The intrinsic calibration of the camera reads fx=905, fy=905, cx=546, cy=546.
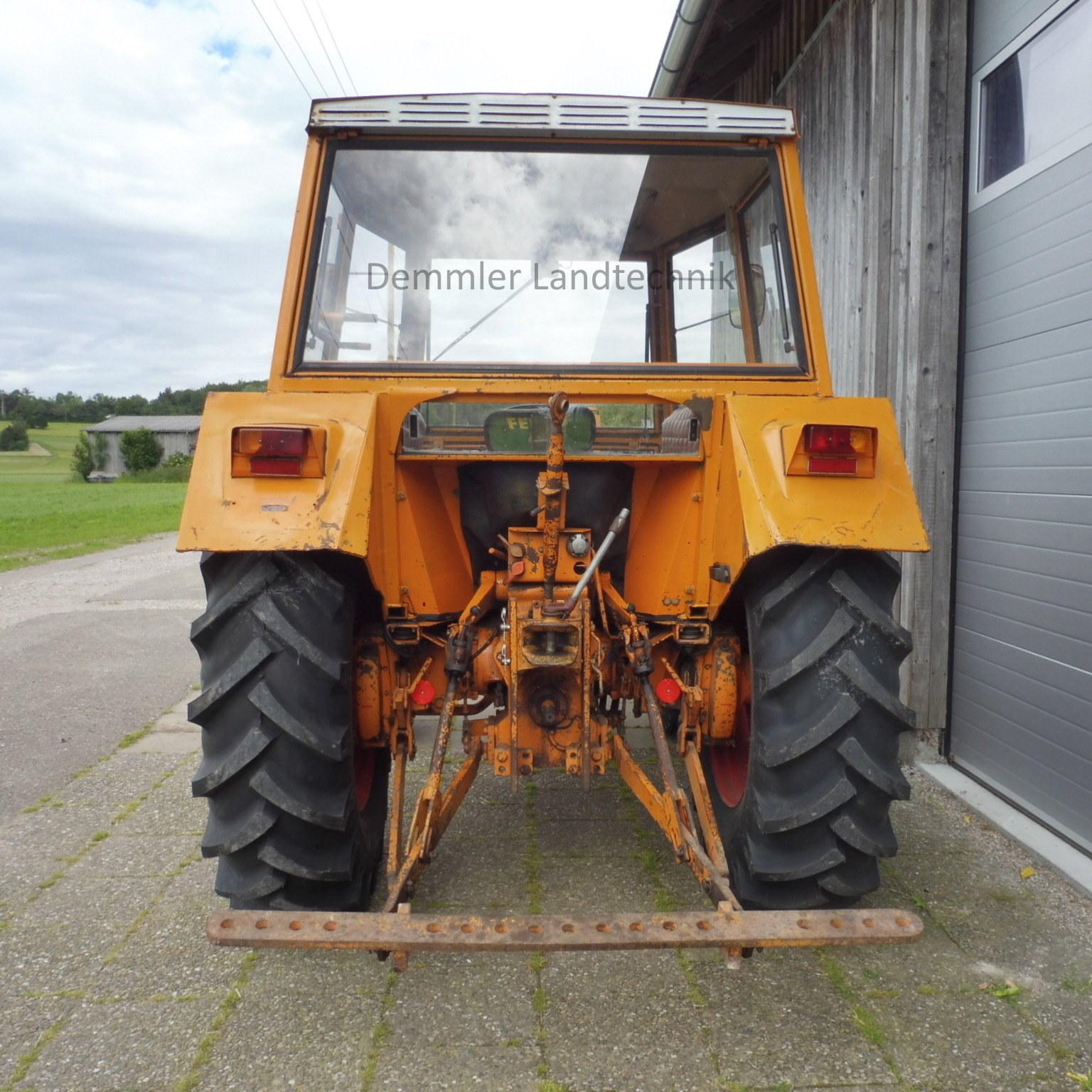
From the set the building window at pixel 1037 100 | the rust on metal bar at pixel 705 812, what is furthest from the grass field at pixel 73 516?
the building window at pixel 1037 100

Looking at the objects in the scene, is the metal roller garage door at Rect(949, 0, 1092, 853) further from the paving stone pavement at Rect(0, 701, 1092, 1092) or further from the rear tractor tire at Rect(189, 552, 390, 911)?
the rear tractor tire at Rect(189, 552, 390, 911)

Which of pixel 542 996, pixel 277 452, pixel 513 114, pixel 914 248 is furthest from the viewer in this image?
pixel 914 248

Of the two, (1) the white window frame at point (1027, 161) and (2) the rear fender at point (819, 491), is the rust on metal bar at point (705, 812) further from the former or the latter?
(1) the white window frame at point (1027, 161)

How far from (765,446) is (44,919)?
2.72 m

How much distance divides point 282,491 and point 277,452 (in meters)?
0.10

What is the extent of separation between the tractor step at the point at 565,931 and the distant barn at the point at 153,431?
188ft

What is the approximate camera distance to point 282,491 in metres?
2.38

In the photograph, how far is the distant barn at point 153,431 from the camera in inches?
2493

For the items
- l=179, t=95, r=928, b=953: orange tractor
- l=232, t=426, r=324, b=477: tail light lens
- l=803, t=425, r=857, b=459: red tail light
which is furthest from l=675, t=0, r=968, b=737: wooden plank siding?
l=232, t=426, r=324, b=477: tail light lens

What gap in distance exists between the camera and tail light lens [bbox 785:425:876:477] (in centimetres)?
237

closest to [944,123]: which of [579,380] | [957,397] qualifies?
[957,397]

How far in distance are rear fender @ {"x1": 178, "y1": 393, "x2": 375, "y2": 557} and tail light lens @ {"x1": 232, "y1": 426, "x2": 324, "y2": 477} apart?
0.07 ft

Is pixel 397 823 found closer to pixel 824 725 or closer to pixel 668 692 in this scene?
pixel 668 692

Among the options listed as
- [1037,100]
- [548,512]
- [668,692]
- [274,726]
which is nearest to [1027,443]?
[1037,100]
